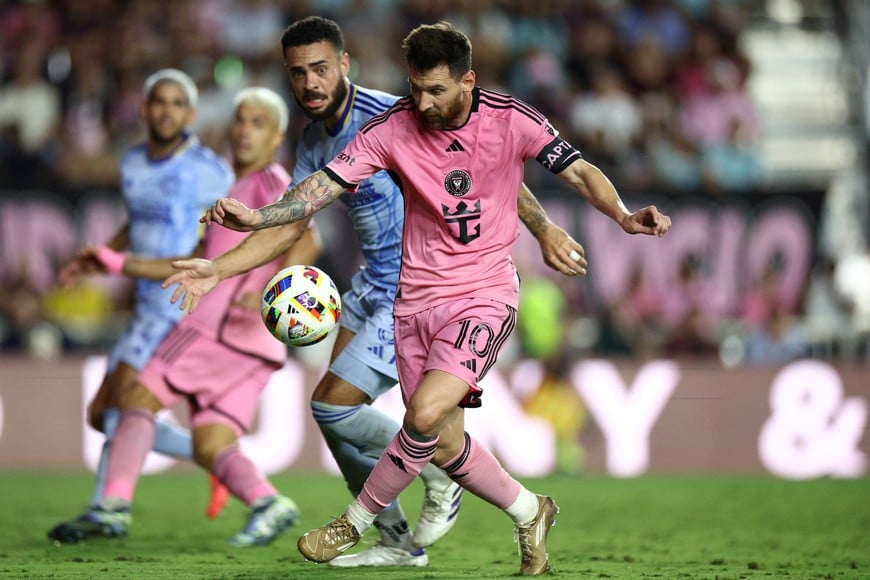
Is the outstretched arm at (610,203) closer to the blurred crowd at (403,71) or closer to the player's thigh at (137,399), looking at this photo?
the player's thigh at (137,399)

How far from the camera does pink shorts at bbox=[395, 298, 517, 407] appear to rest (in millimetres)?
5621

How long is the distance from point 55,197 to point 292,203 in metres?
8.06

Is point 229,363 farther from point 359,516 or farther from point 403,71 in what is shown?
point 403,71

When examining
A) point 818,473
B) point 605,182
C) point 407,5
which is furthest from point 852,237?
point 605,182

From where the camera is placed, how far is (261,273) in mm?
7879

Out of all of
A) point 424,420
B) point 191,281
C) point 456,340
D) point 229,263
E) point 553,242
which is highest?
point 553,242

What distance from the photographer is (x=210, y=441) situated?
7.71 m

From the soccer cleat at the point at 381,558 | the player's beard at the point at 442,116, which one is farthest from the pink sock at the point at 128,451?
the player's beard at the point at 442,116

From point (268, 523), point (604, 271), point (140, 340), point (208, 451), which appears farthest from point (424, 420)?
point (604, 271)

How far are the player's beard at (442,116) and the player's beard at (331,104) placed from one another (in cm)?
73

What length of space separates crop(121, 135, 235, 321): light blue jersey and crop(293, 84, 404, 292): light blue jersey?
170cm

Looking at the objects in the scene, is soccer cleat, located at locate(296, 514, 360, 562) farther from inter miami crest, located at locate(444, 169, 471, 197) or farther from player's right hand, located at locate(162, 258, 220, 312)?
inter miami crest, located at locate(444, 169, 471, 197)

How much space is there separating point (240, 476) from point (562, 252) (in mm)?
2596

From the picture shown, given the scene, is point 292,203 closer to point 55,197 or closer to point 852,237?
point 55,197
